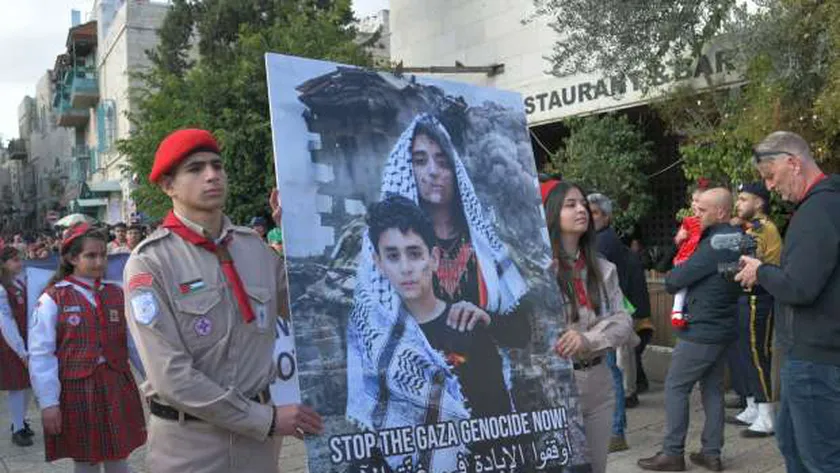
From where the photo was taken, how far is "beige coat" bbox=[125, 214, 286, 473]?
221 cm

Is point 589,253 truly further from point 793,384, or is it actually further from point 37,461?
point 37,461

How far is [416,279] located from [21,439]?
18.1ft

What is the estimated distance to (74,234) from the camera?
4191 mm

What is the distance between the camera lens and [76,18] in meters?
48.5

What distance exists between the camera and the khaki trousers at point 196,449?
2332mm

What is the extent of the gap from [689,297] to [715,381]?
0.59m

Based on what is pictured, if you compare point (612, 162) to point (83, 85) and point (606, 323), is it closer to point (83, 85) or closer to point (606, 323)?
point (606, 323)

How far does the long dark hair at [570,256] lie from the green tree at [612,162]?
22.0 feet

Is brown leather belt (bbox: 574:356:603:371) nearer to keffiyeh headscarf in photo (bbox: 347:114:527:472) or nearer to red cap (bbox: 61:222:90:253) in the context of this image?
keffiyeh headscarf in photo (bbox: 347:114:527:472)

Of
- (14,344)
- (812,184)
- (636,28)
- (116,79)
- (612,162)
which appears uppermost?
(116,79)

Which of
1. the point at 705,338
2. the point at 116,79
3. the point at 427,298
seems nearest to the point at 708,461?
the point at 705,338

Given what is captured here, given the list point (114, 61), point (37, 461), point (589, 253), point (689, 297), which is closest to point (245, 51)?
point (37, 461)

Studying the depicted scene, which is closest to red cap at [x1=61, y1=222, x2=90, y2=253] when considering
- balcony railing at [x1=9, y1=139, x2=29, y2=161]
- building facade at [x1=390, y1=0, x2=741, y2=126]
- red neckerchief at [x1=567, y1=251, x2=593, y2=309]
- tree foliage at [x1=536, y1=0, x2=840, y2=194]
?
red neckerchief at [x1=567, y1=251, x2=593, y2=309]

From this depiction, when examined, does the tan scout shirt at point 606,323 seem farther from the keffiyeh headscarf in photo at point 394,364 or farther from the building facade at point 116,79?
the building facade at point 116,79
